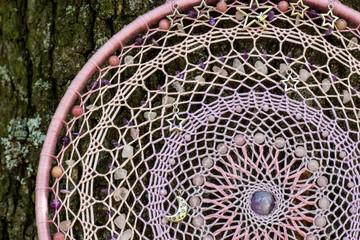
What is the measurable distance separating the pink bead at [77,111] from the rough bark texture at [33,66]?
10 cm

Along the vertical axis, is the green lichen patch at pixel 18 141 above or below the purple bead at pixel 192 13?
below

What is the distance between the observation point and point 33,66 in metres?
0.83

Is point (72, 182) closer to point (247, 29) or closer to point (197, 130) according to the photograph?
point (197, 130)

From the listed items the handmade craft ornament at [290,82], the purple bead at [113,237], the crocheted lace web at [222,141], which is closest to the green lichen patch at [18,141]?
the crocheted lace web at [222,141]

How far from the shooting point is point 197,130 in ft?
2.46

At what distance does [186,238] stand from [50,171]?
0.83 feet

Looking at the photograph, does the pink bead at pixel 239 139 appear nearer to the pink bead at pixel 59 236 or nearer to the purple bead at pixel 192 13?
the purple bead at pixel 192 13

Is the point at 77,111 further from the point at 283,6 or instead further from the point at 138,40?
the point at 283,6

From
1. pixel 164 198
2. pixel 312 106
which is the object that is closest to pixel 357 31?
pixel 312 106

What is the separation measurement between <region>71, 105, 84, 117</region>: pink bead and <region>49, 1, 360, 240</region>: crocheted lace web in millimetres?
23

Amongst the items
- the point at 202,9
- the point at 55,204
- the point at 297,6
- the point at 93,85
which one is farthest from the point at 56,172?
the point at 297,6

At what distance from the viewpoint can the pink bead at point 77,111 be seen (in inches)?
28.2

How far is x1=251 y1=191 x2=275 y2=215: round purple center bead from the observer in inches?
27.7

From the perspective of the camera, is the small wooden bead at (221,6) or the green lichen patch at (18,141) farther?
the green lichen patch at (18,141)
